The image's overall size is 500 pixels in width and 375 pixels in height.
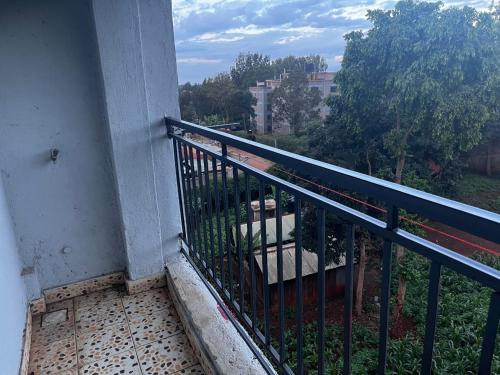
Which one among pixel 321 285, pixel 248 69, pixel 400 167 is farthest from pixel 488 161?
pixel 321 285

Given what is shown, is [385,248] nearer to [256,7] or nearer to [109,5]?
[109,5]

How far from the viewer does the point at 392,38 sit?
30.9 feet

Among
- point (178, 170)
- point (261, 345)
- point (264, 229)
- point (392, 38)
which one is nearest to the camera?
point (264, 229)

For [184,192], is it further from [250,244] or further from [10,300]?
[10,300]

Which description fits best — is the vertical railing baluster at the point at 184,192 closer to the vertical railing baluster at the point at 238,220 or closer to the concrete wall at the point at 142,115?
the concrete wall at the point at 142,115

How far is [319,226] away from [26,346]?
4.83ft

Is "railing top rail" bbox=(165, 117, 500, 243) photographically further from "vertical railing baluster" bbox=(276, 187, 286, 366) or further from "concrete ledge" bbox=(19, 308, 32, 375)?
"concrete ledge" bbox=(19, 308, 32, 375)

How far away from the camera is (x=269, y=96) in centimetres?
1366

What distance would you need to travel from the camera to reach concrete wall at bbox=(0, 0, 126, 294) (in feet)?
5.37

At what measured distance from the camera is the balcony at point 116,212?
1.39 metres

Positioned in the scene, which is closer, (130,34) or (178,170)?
(130,34)

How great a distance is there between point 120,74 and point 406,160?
9.90 m

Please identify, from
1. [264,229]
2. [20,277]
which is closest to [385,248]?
[264,229]

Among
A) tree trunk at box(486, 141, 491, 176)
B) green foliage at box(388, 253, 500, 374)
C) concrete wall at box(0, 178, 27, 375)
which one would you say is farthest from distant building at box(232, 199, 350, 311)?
tree trunk at box(486, 141, 491, 176)
